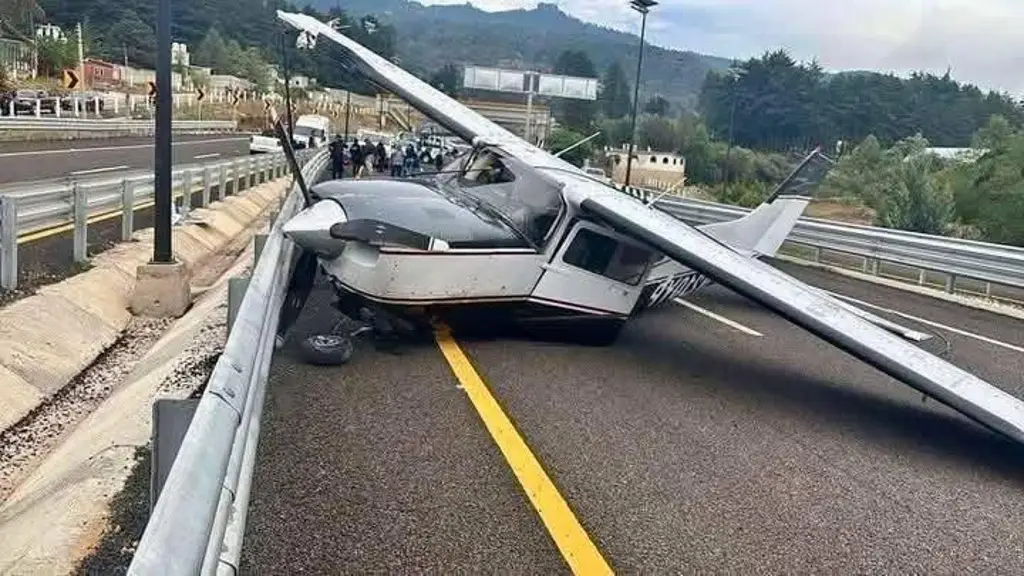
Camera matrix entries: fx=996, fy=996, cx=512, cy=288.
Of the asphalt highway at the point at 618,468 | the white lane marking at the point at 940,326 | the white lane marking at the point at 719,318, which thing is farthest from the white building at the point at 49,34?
the asphalt highway at the point at 618,468

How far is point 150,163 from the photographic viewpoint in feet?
109

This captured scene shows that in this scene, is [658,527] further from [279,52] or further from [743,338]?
[279,52]

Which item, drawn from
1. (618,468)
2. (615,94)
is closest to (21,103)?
(615,94)

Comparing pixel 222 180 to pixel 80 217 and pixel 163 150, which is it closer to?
pixel 80 217

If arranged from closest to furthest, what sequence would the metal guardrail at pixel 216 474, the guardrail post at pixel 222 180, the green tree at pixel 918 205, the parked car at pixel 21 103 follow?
the metal guardrail at pixel 216 474, the guardrail post at pixel 222 180, the green tree at pixel 918 205, the parked car at pixel 21 103

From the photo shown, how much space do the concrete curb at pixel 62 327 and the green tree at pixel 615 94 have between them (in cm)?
7233

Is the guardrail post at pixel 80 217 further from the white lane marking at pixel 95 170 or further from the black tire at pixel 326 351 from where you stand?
the white lane marking at pixel 95 170

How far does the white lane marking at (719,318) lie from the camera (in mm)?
10887

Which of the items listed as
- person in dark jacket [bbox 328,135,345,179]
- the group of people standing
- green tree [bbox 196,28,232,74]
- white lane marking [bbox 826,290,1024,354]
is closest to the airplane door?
white lane marking [bbox 826,290,1024,354]

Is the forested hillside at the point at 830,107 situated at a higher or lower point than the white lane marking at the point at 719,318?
higher

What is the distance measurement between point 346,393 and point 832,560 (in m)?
3.67

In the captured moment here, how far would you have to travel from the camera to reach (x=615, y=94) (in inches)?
3425

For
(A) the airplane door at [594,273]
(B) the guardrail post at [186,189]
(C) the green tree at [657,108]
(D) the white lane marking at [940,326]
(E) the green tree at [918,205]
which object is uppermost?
(C) the green tree at [657,108]

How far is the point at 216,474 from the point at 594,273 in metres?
6.62
